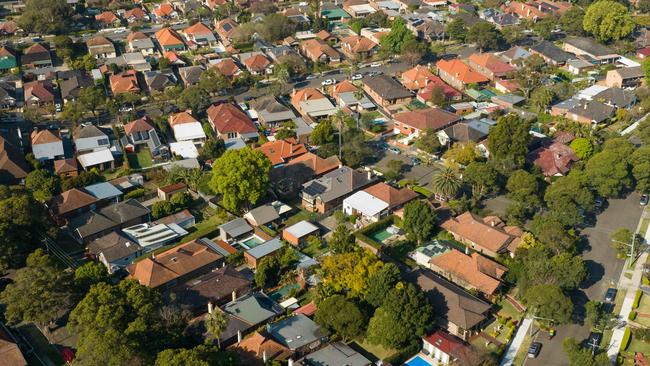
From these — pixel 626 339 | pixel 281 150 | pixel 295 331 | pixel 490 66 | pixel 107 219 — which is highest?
pixel 490 66

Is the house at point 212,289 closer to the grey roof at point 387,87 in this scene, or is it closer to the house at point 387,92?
the house at point 387,92

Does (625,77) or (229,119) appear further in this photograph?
(625,77)

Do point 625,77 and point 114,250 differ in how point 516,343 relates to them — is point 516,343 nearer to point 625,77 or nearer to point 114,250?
point 114,250

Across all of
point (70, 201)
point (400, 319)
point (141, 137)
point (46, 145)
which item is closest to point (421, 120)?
point (141, 137)

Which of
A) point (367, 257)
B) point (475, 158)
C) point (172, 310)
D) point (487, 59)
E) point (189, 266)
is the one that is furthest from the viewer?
point (487, 59)

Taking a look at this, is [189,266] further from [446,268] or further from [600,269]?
[600,269]

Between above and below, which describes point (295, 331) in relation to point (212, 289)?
below

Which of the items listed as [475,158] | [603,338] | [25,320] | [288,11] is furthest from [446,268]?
[288,11]
